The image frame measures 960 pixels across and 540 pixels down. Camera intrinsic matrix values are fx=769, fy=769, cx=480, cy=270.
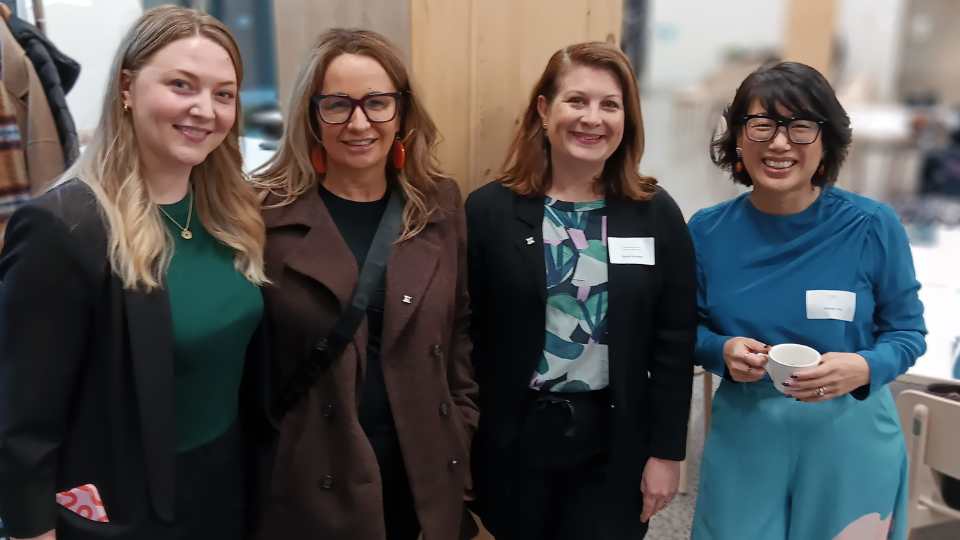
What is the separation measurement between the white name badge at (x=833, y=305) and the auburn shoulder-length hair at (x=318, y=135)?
855 millimetres

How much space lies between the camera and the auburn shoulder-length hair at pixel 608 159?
1.74 metres

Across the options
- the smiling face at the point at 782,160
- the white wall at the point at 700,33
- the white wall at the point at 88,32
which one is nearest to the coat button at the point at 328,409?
the smiling face at the point at 782,160

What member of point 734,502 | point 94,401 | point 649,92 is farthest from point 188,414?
point 649,92

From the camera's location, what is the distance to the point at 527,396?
1.77 meters

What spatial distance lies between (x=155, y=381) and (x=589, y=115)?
103cm

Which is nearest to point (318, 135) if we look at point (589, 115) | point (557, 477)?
point (589, 115)

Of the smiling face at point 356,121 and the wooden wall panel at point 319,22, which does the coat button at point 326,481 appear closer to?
the smiling face at point 356,121

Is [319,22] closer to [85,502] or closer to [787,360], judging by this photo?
[85,502]

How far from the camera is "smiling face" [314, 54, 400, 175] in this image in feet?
5.19

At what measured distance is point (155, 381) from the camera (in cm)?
130

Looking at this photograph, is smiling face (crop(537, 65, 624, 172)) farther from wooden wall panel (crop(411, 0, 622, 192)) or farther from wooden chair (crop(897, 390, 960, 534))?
wooden chair (crop(897, 390, 960, 534))

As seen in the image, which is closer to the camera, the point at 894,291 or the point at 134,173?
the point at 134,173

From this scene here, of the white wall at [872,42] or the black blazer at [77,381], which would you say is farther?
the black blazer at [77,381]

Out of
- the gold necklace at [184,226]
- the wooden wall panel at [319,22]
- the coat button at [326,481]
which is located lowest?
the coat button at [326,481]
